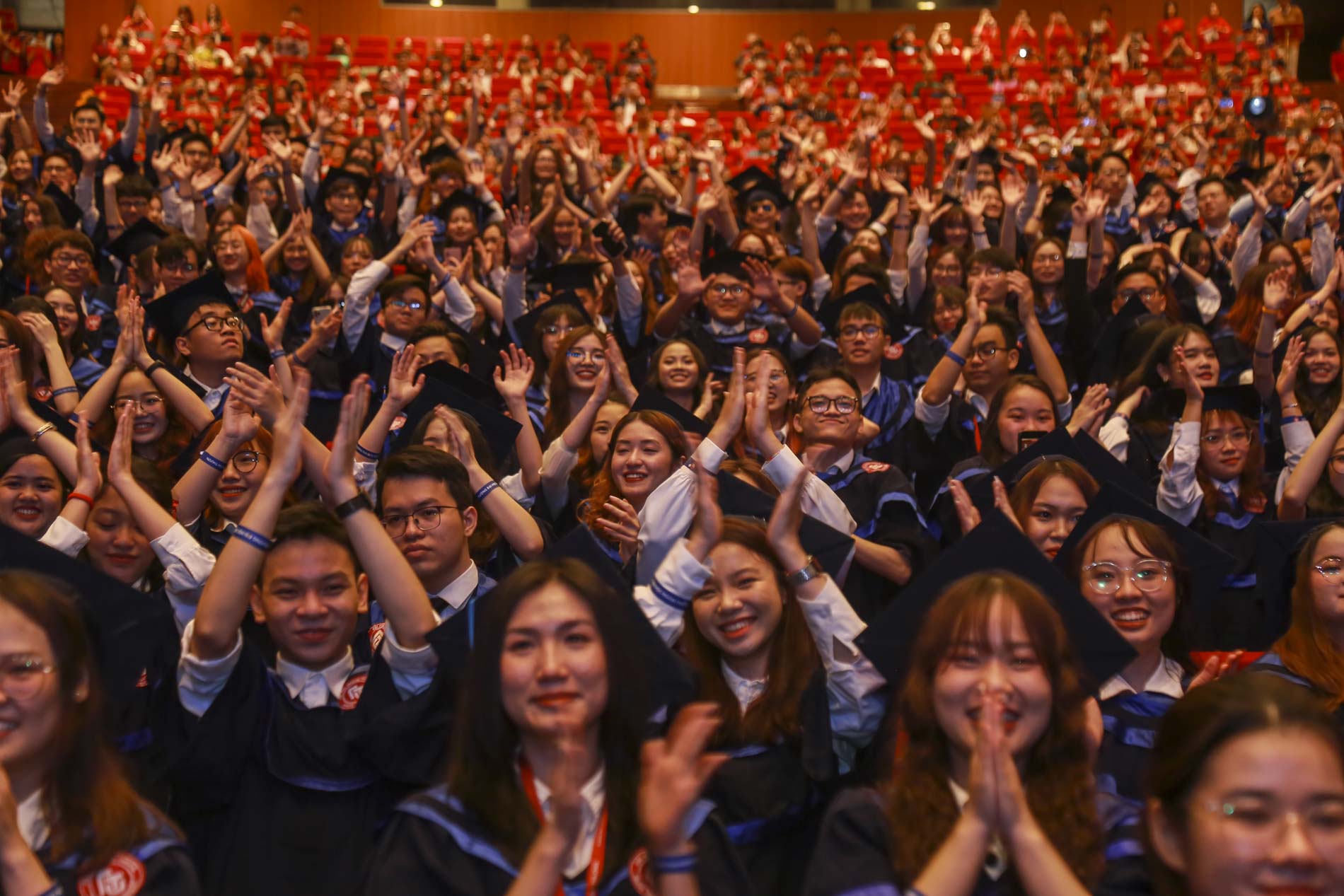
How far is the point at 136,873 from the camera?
2.03 meters

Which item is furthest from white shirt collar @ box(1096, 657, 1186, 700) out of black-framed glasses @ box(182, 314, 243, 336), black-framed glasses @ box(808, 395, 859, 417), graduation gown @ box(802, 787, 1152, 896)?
black-framed glasses @ box(182, 314, 243, 336)

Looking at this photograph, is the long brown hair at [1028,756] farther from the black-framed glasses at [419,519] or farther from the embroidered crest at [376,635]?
the black-framed glasses at [419,519]

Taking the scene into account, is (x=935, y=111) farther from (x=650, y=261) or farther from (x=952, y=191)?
(x=650, y=261)

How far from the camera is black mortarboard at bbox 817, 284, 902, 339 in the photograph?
5895 mm

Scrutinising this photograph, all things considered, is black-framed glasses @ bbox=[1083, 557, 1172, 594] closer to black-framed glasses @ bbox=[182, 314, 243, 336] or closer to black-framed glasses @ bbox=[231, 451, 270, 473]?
black-framed glasses @ bbox=[231, 451, 270, 473]

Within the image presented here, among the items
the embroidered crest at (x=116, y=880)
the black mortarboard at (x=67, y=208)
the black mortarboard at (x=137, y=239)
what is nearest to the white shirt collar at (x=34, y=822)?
the embroidered crest at (x=116, y=880)

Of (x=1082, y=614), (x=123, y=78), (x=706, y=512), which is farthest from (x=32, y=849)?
(x=123, y=78)

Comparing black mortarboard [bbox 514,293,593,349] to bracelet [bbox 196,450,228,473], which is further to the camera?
black mortarboard [bbox 514,293,593,349]

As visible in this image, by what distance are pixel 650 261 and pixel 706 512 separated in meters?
5.16

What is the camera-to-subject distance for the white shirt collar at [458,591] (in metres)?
3.29

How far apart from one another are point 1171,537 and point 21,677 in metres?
2.56

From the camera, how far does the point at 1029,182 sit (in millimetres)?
8312

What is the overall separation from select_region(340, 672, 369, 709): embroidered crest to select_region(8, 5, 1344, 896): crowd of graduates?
0.03m

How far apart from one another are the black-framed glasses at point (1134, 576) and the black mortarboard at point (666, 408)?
1481 millimetres
